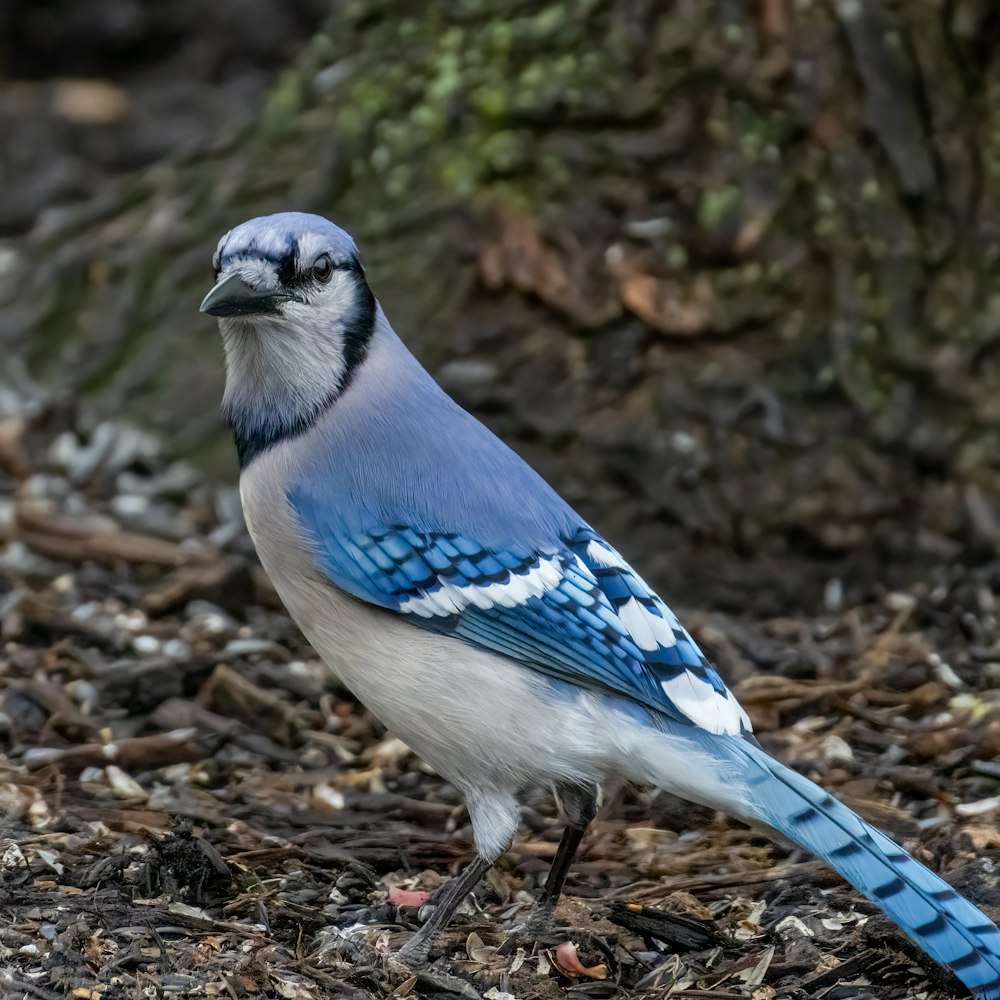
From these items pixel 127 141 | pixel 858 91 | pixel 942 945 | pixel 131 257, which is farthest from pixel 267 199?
pixel 942 945

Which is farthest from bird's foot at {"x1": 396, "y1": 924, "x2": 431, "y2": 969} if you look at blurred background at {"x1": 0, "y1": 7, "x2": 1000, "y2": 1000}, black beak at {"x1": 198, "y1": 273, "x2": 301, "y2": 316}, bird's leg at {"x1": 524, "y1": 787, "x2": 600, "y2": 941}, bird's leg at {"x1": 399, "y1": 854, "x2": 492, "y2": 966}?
black beak at {"x1": 198, "y1": 273, "x2": 301, "y2": 316}

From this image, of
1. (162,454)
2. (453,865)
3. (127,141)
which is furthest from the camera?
(127,141)

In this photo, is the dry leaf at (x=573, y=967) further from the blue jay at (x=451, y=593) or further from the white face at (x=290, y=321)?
the white face at (x=290, y=321)

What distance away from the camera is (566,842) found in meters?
3.52

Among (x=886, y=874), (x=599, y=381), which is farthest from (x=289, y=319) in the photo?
(x=599, y=381)

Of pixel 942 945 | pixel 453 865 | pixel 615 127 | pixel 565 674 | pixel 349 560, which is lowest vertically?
pixel 453 865

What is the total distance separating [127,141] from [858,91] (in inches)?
157

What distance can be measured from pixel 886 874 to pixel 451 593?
0.99 m

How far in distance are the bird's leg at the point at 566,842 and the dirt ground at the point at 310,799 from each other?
52mm

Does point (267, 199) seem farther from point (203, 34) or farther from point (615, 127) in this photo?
point (203, 34)

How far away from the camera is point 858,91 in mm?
5102

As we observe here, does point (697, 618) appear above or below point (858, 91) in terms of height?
below

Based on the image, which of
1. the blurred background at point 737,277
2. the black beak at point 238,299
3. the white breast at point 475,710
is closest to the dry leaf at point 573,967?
the white breast at point 475,710

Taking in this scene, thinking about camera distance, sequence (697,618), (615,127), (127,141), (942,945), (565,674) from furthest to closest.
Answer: (127,141) → (615,127) → (697,618) → (565,674) → (942,945)
